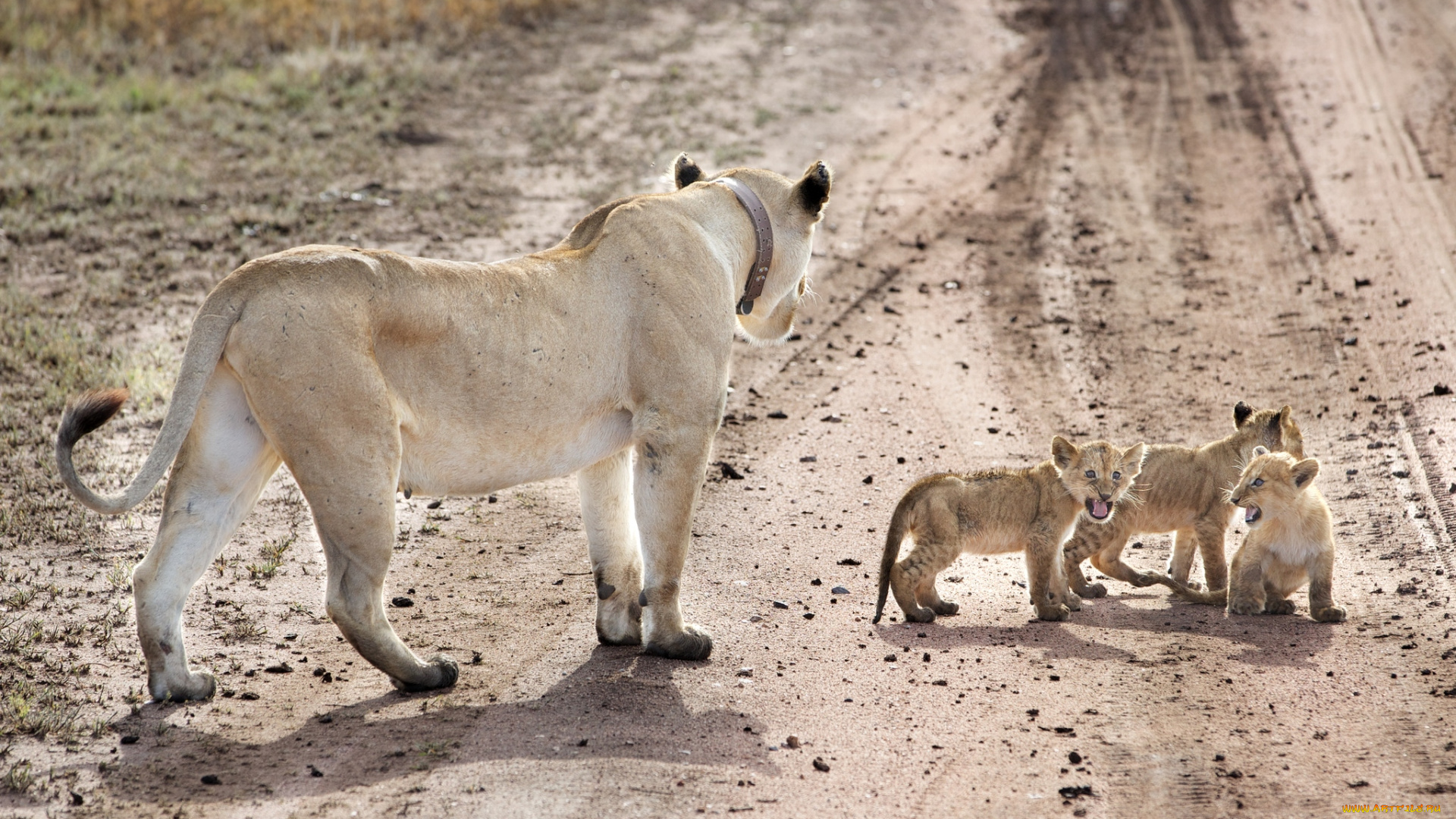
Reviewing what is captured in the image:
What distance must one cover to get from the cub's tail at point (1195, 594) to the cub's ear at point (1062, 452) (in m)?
0.86

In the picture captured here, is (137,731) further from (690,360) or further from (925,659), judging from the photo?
(925,659)

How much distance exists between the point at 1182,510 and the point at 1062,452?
3.06 feet

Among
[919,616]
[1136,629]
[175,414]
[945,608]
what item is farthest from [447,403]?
[1136,629]

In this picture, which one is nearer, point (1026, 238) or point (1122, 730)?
point (1122, 730)

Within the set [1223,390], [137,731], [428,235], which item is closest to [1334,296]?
[1223,390]

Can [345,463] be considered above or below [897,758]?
above

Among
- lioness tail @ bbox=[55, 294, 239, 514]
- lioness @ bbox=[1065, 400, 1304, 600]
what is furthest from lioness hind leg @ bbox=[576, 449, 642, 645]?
lioness @ bbox=[1065, 400, 1304, 600]

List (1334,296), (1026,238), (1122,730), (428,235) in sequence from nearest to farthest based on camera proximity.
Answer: (1122,730)
(1334,296)
(428,235)
(1026,238)

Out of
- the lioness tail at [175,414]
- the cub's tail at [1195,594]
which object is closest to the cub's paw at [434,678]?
the lioness tail at [175,414]

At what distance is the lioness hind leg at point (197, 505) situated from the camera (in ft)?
16.7

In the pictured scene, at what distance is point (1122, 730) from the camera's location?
5180 millimetres

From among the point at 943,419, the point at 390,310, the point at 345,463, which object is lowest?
the point at 943,419

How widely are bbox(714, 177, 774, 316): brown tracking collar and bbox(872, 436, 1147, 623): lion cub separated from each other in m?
1.26

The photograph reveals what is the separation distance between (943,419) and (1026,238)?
14.3 ft
